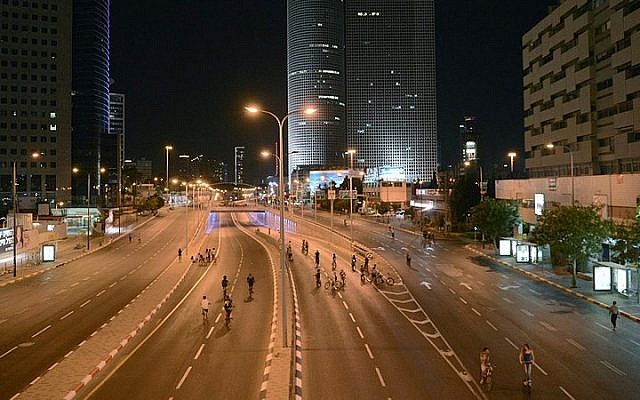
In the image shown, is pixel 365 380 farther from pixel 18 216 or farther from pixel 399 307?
pixel 18 216

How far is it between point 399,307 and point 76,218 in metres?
72.3

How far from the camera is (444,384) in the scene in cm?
1958

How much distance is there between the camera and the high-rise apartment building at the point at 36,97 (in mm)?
142125

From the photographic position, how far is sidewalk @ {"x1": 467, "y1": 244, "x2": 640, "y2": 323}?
3391 cm

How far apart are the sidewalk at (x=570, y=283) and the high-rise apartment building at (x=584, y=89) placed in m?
10.3

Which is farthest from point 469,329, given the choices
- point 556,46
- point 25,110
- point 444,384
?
point 25,110

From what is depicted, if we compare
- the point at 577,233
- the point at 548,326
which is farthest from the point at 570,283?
the point at 548,326

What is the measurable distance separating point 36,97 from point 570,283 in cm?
14233

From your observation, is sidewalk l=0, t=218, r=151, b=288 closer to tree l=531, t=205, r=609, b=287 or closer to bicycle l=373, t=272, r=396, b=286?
bicycle l=373, t=272, r=396, b=286

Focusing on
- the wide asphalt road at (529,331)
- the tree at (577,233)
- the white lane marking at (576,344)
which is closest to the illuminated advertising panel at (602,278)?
the wide asphalt road at (529,331)

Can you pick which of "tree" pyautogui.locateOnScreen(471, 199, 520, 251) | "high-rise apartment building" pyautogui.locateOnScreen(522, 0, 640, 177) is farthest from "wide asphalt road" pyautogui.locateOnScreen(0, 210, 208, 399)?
"high-rise apartment building" pyautogui.locateOnScreen(522, 0, 640, 177)

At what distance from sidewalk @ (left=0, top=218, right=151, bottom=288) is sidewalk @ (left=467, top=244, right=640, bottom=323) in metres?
43.7

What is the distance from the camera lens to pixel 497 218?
208 ft

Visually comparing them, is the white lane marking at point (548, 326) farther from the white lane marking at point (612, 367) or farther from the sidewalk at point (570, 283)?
the white lane marking at point (612, 367)
